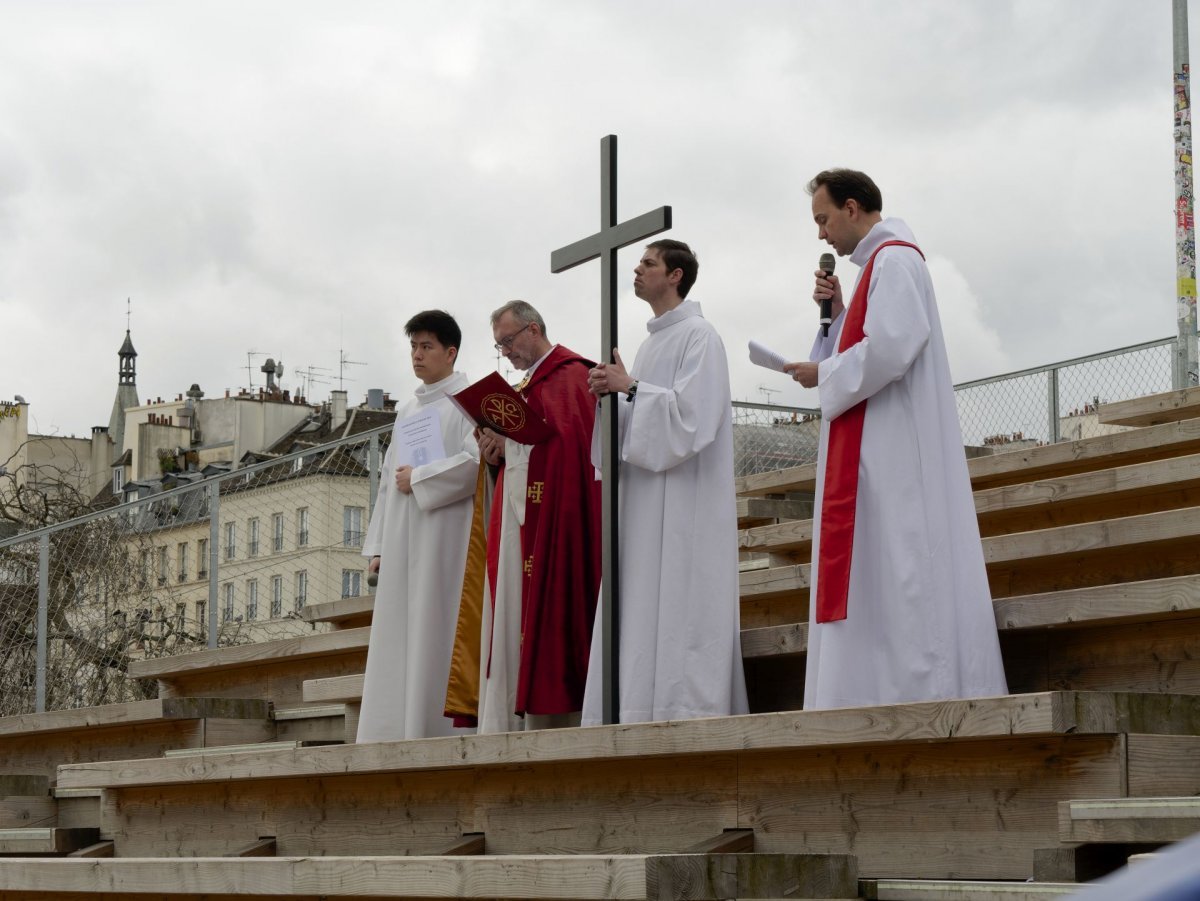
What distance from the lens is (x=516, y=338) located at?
6871 mm

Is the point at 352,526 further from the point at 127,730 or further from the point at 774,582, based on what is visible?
the point at 774,582

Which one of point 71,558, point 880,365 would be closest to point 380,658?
point 880,365

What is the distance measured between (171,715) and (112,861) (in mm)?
2723

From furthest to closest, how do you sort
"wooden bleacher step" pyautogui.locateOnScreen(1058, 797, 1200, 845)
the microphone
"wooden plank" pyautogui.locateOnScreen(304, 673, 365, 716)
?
1. "wooden plank" pyautogui.locateOnScreen(304, 673, 365, 716)
2. the microphone
3. "wooden bleacher step" pyautogui.locateOnScreen(1058, 797, 1200, 845)

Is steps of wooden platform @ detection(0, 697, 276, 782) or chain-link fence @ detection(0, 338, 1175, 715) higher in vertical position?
chain-link fence @ detection(0, 338, 1175, 715)

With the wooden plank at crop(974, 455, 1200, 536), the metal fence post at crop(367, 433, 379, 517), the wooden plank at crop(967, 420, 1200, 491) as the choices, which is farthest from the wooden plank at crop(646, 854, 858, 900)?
the metal fence post at crop(367, 433, 379, 517)

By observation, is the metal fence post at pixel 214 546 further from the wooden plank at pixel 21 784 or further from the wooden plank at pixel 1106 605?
the wooden plank at pixel 1106 605

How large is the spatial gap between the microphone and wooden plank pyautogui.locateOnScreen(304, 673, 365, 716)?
11.1 ft

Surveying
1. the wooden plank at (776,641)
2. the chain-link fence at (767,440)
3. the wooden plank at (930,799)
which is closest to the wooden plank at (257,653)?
the wooden plank at (776,641)

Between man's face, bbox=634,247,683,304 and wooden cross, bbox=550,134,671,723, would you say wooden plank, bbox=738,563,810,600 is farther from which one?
man's face, bbox=634,247,683,304

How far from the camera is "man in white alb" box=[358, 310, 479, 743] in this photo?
743cm

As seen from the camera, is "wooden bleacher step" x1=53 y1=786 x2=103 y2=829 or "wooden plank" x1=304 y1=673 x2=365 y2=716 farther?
"wooden bleacher step" x1=53 y1=786 x2=103 y2=829

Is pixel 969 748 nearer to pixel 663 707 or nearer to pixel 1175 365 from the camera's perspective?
pixel 663 707

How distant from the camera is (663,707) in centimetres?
577
